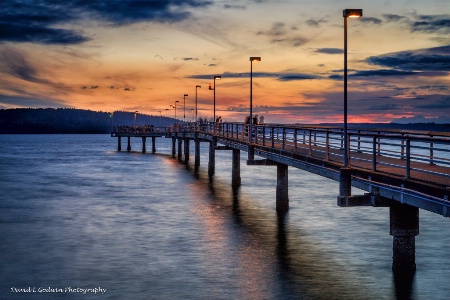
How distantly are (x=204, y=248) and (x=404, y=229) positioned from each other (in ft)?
31.4

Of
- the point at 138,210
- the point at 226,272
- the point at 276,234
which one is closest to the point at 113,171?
the point at 138,210

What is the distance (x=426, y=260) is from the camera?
74.7ft

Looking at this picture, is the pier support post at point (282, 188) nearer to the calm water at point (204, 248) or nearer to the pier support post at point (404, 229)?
the calm water at point (204, 248)

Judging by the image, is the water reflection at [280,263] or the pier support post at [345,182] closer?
the pier support post at [345,182]

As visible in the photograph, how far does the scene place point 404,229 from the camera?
57.0ft

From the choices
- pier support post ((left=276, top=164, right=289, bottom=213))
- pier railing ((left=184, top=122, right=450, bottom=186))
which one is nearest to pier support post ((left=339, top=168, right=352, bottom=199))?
pier railing ((left=184, top=122, right=450, bottom=186))

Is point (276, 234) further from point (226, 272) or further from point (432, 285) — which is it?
point (432, 285)

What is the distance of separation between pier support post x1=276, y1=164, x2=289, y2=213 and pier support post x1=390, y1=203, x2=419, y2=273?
13.9 metres

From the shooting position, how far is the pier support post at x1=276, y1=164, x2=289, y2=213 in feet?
106

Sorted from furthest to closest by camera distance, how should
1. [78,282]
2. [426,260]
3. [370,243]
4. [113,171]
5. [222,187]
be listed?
[113,171], [222,187], [370,243], [426,260], [78,282]

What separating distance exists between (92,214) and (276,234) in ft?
40.3

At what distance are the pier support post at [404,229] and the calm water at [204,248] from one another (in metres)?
0.99

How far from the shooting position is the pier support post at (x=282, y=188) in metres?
32.2

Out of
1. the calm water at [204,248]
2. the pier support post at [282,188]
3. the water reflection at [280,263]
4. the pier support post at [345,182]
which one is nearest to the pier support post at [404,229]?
the calm water at [204,248]
